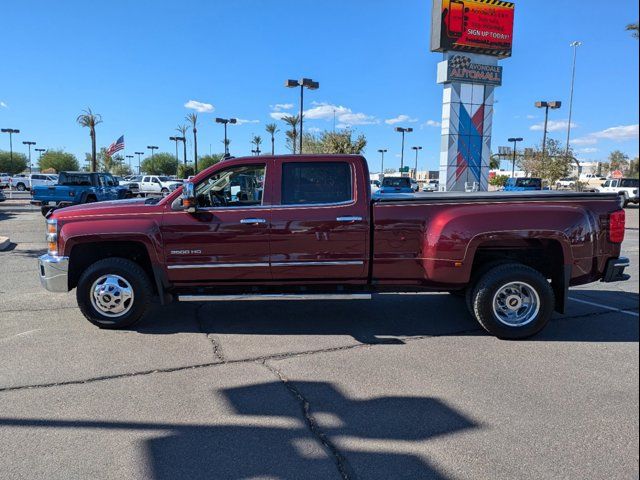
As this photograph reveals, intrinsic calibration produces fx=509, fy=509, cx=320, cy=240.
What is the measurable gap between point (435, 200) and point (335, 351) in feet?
6.47

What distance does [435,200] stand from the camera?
18.3 feet

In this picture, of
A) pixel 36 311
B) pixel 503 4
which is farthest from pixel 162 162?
pixel 36 311

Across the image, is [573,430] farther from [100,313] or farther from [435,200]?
[100,313]

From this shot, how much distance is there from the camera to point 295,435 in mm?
3441

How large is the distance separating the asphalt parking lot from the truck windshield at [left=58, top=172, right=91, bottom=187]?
15.6 metres

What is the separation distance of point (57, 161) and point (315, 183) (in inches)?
3969

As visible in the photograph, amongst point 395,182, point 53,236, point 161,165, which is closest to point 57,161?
point 161,165

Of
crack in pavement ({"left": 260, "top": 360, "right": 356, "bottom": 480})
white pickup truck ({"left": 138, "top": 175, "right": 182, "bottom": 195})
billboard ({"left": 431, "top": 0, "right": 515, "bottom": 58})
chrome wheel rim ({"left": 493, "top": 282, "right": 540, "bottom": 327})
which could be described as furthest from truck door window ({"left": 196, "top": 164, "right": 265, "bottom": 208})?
white pickup truck ({"left": 138, "top": 175, "right": 182, "bottom": 195})

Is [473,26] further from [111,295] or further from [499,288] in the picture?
[111,295]

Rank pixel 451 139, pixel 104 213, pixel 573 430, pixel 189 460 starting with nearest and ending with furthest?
pixel 189 460 → pixel 573 430 → pixel 104 213 → pixel 451 139

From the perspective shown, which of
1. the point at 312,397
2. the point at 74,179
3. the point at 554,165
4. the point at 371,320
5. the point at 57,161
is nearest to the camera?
the point at 312,397

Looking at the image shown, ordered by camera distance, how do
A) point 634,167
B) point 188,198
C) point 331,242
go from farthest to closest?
1. point 331,242
2. point 188,198
3. point 634,167

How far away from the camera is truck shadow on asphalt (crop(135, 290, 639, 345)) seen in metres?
5.70

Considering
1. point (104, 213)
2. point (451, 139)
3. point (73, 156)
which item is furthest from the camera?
point (73, 156)
